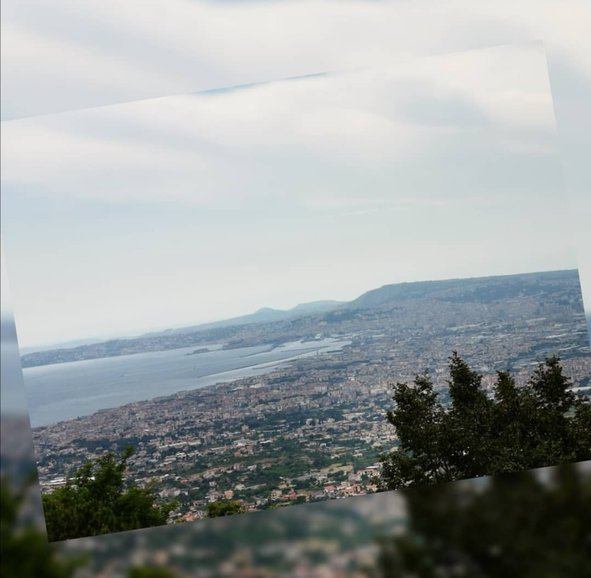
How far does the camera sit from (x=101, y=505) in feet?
22.0

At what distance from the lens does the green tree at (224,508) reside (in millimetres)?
6684

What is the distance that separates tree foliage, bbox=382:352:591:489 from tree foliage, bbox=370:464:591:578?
1.06 m

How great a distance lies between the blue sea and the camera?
270 inches

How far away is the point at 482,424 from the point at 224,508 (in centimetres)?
197

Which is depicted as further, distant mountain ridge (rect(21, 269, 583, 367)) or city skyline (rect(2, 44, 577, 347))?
distant mountain ridge (rect(21, 269, 583, 367))

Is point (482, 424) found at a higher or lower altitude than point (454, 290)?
lower

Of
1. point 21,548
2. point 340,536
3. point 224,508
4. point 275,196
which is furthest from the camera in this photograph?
point 275,196

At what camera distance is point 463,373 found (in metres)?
6.87

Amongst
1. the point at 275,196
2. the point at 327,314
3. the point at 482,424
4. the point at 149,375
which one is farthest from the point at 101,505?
the point at 482,424

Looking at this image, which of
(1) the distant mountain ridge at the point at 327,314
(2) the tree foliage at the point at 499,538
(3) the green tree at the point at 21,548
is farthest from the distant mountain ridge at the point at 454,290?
(3) the green tree at the point at 21,548

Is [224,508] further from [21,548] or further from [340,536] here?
[21,548]

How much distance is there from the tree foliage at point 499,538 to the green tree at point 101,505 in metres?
2.06

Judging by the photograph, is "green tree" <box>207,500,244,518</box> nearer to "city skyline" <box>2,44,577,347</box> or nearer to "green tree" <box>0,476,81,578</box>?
"green tree" <box>0,476,81,578</box>

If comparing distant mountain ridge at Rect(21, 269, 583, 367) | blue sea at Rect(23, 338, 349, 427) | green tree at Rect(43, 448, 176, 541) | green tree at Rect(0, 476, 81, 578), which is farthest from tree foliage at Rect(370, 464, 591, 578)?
green tree at Rect(43, 448, 176, 541)
